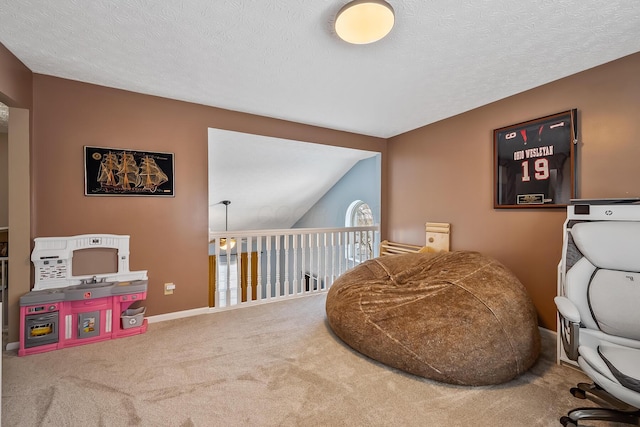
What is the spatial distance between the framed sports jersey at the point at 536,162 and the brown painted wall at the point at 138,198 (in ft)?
9.04

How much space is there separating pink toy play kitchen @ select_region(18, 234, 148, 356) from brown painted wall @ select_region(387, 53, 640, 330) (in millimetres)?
3531

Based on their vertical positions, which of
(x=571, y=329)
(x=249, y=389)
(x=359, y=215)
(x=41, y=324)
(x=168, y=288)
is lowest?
(x=249, y=389)

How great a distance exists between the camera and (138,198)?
9.10ft

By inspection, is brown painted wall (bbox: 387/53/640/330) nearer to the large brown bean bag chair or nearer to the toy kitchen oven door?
the large brown bean bag chair

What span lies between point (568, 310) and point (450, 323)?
2.12 feet

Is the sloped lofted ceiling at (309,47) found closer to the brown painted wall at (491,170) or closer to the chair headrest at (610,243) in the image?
the brown painted wall at (491,170)

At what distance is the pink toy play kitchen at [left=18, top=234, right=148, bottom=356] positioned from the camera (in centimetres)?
223

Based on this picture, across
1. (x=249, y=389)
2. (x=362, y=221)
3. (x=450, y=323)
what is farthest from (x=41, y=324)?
(x=362, y=221)

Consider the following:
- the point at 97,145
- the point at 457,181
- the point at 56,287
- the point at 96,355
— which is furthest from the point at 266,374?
the point at 457,181

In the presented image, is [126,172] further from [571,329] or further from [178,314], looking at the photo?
[571,329]

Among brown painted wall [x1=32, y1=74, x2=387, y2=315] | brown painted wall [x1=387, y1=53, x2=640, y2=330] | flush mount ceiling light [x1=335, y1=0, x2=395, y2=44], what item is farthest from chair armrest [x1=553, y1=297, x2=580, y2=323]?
brown painted wall [x1=32, y1=74, x2=387, y2=315]

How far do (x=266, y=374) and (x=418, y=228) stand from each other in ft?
9.24

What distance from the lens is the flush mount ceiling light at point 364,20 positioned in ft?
4.98

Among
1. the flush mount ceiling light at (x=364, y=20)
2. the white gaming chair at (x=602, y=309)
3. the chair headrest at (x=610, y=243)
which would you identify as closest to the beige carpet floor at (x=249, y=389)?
the white gaming chair at (x=602, y=309)
